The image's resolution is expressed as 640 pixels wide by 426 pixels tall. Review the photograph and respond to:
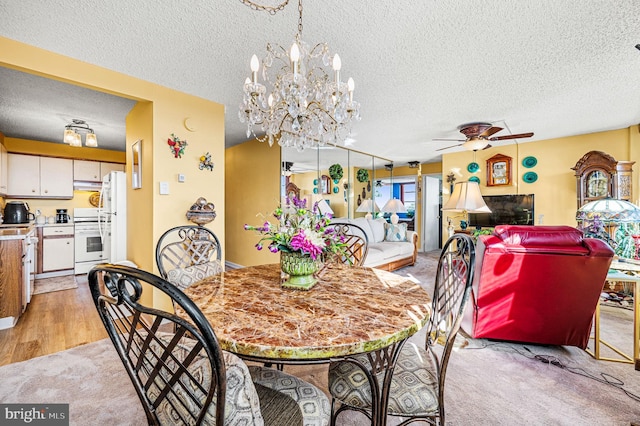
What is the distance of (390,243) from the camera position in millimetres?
5059

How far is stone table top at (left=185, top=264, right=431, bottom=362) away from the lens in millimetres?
838

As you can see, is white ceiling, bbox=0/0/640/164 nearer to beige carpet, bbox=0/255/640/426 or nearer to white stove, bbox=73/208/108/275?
white stove, bbox=73/208/108/275

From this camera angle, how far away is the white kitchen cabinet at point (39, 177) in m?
4.36

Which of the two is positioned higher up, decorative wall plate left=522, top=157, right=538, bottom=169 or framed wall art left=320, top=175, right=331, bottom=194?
decorative wall plate left=522, top=157, right=538, bottom=169

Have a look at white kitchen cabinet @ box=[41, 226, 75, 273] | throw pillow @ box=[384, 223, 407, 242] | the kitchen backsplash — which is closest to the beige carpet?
throw pillow @ box=[384, 223, 407, 242]

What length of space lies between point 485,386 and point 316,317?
59.0 inches

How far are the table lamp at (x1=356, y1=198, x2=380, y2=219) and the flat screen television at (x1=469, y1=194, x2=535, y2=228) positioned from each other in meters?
1.98

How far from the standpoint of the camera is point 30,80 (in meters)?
2.67

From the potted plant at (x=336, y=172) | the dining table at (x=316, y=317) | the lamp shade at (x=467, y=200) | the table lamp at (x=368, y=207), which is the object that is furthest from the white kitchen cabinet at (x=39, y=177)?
the lamp shade at (x=467, y=200)

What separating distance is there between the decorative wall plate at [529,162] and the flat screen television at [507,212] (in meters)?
0.55

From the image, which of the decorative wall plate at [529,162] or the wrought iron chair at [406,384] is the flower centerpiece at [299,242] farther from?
the decorative wall plate at [529,162]

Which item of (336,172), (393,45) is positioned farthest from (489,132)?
(336,172)

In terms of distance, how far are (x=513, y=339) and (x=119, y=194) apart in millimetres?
4441

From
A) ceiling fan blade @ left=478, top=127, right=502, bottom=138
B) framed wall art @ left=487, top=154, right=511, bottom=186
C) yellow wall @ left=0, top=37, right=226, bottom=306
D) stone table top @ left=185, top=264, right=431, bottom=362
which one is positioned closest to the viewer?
stone table top @ left=185, top=264, right=431, bottom=362
